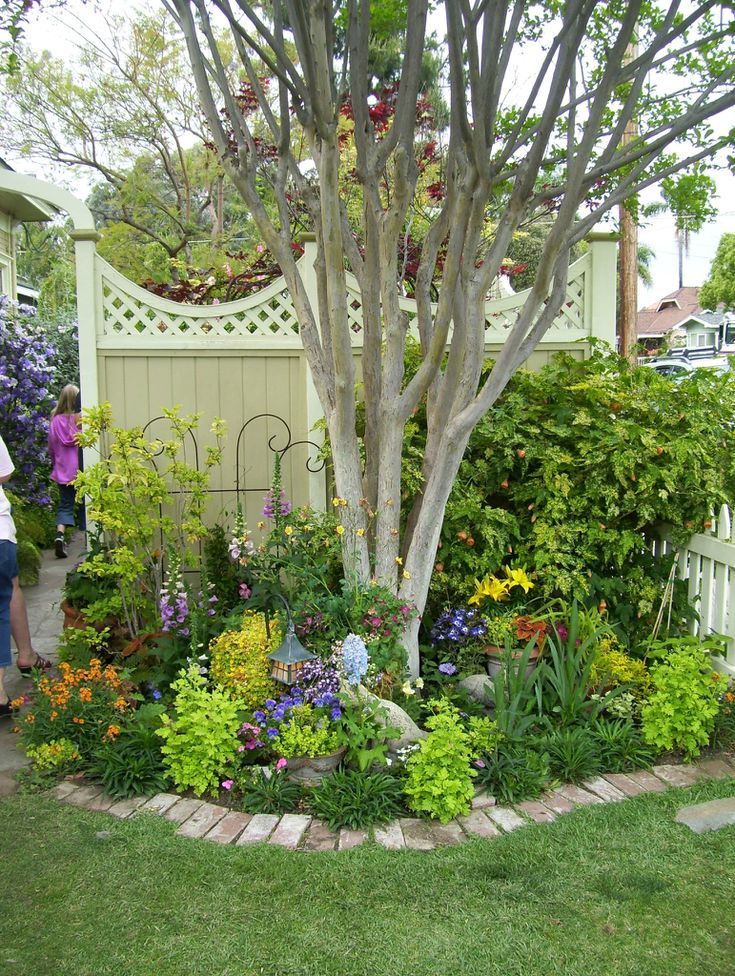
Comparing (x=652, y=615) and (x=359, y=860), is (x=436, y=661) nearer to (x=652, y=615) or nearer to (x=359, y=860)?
(x=652, y=615)

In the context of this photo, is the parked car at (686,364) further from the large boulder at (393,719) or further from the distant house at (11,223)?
the distant house at (11,223)

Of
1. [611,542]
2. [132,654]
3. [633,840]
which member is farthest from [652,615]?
[132,654]

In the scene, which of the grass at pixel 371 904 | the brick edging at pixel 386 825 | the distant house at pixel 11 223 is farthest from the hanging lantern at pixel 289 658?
the distant house at pixel 11 223

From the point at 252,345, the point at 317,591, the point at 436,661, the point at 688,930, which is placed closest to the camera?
the point at 688,930

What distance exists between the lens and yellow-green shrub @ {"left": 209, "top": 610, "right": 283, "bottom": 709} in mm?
Result: 3506

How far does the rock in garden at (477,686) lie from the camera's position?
3855 mm

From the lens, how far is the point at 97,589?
15.0 ft

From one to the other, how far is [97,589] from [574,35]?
143 inches

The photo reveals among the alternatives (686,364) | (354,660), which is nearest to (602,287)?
(354,660)

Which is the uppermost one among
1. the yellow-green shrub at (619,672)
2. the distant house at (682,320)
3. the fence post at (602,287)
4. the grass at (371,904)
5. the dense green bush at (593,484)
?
the distant house at (682,320)

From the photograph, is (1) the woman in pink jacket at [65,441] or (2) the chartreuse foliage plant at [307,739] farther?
(1) the woman in pink jacket at [65,441]

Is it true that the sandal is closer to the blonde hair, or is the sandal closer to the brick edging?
the brick edging

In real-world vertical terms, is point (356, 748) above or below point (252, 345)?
below

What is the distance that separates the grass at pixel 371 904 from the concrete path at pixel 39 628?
1.72 ft
